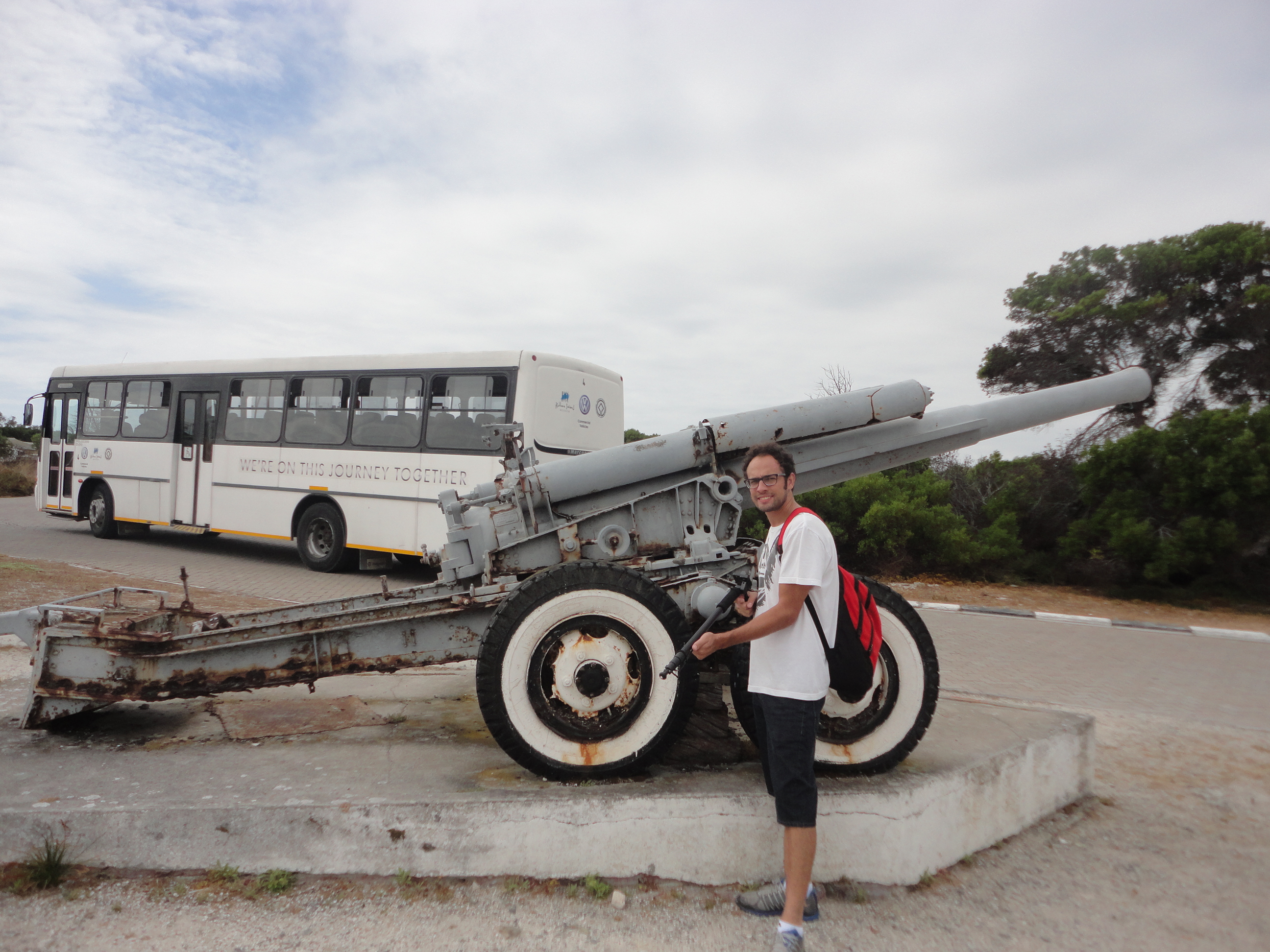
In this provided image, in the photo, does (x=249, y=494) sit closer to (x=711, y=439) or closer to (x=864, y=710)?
(x=711, y=439)

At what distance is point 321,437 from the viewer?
1109cm

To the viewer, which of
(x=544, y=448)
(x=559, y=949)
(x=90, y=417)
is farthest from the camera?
(x=90, y=417)

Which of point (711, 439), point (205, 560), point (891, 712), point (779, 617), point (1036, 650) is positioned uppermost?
point (711, 439)

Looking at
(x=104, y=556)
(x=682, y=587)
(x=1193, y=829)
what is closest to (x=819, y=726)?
(x=682, y=587)

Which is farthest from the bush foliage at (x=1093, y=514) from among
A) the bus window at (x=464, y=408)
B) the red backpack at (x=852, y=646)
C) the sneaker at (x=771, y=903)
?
the sneaker at (x=771, y=903)

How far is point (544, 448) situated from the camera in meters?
9.73

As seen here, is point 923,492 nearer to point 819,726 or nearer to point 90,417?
point 819,726

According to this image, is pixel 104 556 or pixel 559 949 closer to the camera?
pixel 559 949

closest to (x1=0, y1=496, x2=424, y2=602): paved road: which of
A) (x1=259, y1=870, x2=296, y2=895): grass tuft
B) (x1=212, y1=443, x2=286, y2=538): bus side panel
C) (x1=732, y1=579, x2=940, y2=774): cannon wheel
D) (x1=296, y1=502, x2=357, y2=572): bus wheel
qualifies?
(x1=296, y1=502, x2=357, y2=572): bus wheel

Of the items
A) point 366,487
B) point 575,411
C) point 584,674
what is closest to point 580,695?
point 584,674

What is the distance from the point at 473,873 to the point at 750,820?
1.03 meters

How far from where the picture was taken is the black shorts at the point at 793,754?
2.49 meters

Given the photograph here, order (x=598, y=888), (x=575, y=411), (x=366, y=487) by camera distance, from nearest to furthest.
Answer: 1. (x=598, y=888)
2. (x=575, y=411)
3. (x=366, y=487)

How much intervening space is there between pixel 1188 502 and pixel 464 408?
10119 millimetres
